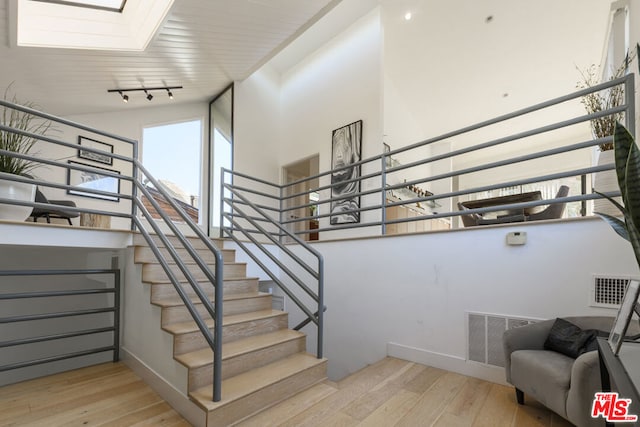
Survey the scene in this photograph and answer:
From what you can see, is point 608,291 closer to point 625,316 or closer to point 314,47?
point 625,316

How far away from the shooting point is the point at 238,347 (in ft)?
7.09

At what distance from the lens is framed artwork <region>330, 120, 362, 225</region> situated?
15.3ft

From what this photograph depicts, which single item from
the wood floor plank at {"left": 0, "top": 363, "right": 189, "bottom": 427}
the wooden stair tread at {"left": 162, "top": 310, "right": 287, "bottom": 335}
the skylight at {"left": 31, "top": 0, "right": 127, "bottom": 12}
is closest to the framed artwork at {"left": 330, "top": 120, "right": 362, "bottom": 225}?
the wooden stair tread at {"left": 162, "top": 310, "right": 287, "bottom": 335}

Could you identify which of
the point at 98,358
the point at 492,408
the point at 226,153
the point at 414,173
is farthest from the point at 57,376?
the point at 414,173

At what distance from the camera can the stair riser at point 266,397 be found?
1.64 meters

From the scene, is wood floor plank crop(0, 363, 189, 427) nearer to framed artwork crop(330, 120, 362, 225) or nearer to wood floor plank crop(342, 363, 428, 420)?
wood floor plank crop(342, 363, 428, 420)

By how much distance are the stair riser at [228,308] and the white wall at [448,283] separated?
0.89 meters

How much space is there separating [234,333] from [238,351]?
25cm

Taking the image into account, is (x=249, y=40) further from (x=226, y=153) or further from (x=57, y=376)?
(x=57, y=376)

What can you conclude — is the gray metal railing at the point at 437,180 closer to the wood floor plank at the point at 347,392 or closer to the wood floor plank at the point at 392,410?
the wood floor plank at the point at 347,392

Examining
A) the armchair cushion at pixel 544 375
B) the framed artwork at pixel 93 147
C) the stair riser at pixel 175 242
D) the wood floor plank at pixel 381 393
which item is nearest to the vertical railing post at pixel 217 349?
the wood floor plank at pixel 381 393

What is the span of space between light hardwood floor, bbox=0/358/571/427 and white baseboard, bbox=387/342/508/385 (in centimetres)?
6

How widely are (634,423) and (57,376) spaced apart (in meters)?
3.46

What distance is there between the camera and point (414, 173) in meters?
7.14
